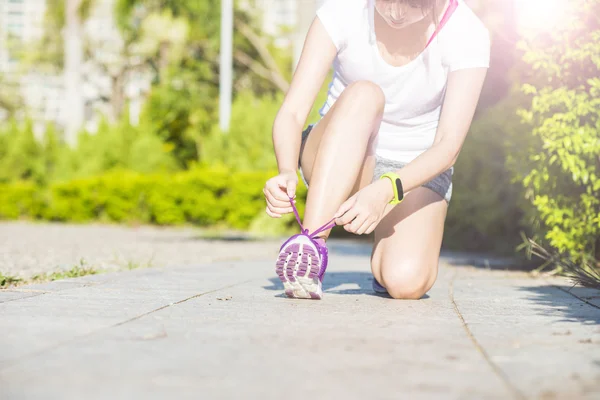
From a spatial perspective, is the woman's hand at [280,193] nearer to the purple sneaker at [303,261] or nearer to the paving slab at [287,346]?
the purple sneaker at [303,261]

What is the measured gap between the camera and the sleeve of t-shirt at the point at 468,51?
12.2ft

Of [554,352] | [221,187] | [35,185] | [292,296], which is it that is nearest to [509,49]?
[292,296]

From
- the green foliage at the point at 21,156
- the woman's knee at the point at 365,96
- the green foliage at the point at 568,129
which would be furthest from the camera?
the green foliage at the point at 21,156

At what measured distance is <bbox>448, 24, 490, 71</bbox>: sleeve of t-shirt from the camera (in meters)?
3.71

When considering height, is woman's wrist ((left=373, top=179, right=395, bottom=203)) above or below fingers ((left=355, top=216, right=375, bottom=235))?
above

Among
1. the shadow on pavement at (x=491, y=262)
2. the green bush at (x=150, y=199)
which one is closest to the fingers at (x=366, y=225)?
the shadow on pavement at (x=491, y=262)

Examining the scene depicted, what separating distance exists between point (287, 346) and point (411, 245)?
5.39 feet

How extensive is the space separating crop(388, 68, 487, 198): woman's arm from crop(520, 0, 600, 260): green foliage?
197 centimetres

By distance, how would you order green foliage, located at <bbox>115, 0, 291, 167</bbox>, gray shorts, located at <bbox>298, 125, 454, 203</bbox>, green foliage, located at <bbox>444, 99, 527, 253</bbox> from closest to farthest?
1. gray shorts, located at <bbox>298, 125, 454, 203</bbox>
2. green foliage, located at <bbox>444, 99, 527, 253</bbox>
3. green foliage, located at <bbox>115, 0, 291, 167</bbox>

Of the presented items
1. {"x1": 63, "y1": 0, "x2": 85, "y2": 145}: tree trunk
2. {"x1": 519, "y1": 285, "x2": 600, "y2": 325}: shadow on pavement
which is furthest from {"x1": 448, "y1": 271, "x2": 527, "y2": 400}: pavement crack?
{"x1": 63, "y1": 0, "x2": 85, "y2": 145}: tree trunk

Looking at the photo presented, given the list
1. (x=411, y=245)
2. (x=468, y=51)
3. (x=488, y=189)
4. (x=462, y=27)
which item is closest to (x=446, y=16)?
(x=462, y=27)

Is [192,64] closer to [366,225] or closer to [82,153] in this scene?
[82,153]

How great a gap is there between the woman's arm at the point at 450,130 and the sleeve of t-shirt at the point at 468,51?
0.03m

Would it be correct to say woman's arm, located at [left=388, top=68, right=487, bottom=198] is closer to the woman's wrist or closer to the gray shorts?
the woman's wrist
